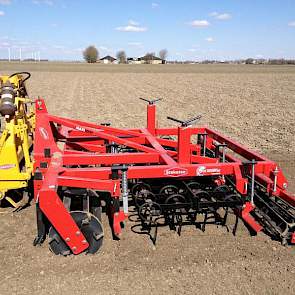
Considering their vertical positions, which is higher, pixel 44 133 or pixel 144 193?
pixel 44 133

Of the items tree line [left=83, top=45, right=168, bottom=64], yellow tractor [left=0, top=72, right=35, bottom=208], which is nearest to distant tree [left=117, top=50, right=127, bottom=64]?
tree line [left=83, top=45, right=168, bottom=64]

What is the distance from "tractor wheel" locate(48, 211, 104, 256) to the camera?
4.12 metres

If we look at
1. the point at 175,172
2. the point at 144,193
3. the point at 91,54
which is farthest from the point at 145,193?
the point at 91,54

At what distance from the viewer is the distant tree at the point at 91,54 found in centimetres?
11894

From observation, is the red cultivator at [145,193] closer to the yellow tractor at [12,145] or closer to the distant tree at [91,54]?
the yellow tractor at [12,145]

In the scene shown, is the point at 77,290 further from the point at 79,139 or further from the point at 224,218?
the point at 79,139

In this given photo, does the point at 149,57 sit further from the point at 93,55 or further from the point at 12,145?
the point at 12,145

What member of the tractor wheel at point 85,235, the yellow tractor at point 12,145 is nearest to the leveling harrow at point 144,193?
the tractor wheel at point 85,235

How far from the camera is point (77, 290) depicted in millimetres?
3621

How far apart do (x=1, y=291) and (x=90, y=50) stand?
121799 millimetres

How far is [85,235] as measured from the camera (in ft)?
13.8

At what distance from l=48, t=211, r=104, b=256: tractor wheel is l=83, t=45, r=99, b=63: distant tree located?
392 feet

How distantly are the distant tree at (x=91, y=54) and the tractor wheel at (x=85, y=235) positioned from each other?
4705 inches

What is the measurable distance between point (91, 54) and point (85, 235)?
120 m
